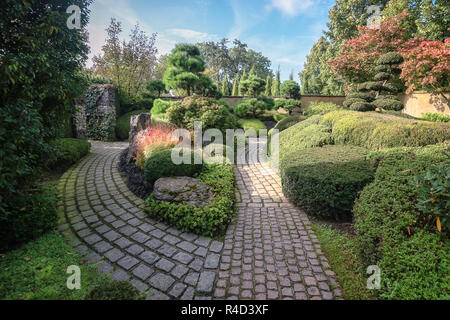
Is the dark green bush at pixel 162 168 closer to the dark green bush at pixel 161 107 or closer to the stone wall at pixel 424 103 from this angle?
the dark green bush at pixel 161 107

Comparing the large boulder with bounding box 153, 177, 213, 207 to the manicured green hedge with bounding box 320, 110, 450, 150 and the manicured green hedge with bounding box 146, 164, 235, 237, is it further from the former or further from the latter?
the manicured green hedge with bounding box 320, 110, 450, 150

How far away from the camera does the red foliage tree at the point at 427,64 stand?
27.7 ft

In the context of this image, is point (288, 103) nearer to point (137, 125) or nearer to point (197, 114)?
point (197, 114)

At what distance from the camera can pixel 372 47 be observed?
10922mm

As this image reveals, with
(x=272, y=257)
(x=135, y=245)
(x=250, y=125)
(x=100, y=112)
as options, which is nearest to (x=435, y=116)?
(x=250, y=125)

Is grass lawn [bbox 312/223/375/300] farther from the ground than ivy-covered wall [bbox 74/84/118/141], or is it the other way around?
ivy-covered wall [bbox 74/84/118/141]

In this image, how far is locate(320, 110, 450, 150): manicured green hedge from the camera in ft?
12.0

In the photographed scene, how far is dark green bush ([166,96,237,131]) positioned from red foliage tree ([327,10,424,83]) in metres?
7.92

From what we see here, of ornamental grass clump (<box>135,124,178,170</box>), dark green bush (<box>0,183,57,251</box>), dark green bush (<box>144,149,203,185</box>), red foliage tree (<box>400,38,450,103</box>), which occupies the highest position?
red foliage tree (<box>400,38,450,103</box>)

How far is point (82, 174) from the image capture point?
16.6 feet

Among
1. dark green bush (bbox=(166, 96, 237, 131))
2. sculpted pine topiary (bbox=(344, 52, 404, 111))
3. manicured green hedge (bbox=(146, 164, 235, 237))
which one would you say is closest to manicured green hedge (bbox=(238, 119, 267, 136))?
dark green bush (bbox=(166, 96, 237, 131))

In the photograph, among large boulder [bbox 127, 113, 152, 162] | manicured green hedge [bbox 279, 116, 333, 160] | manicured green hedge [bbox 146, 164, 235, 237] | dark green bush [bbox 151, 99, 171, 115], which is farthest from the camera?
dark green bush [bbox 151, 99, 171, 115]
